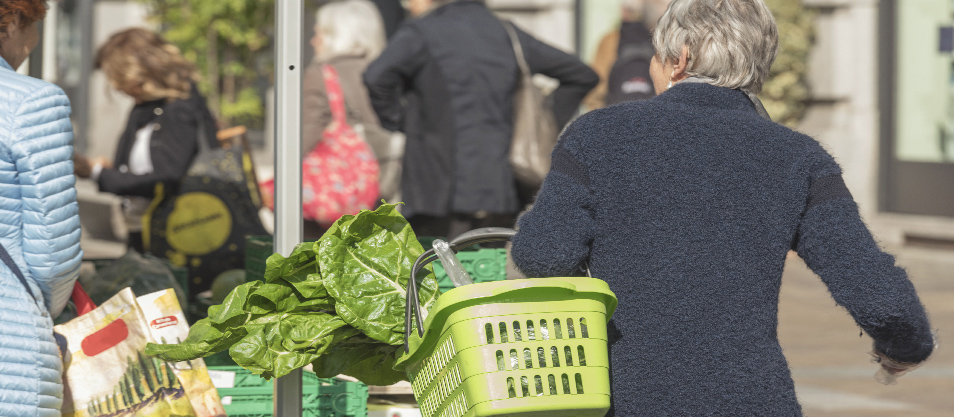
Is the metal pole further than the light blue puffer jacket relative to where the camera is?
Yes

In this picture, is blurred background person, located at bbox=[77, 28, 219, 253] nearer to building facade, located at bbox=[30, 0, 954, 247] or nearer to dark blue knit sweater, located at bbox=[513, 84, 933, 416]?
dark blue knit sweater, located at bbox=[513, 84, 933, 416]

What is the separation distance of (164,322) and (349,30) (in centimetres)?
321

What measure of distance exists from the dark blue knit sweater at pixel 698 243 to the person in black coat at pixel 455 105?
284 cm

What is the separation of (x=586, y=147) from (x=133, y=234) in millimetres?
4266

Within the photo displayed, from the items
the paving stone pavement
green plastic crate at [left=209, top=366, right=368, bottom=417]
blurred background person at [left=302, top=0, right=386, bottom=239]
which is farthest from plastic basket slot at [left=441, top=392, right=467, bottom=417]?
blurred background person at [left=302, top=0, right=386, bottom=239]

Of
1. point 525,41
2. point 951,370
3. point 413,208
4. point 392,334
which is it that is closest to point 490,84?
point 525,41

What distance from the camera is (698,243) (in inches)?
80.7

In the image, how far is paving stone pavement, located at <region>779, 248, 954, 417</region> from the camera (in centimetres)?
542

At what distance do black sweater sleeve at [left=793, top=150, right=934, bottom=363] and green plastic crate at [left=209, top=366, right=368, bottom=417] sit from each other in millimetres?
1551

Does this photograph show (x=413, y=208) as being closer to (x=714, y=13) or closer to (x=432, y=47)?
(x=432, y=47)

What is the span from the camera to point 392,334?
92.5 inches

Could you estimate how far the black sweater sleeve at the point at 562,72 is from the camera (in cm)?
511

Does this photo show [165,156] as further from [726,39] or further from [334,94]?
[726,39]

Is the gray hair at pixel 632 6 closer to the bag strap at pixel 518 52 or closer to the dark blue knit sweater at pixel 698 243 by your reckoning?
the bag strap at pixel 518 52
